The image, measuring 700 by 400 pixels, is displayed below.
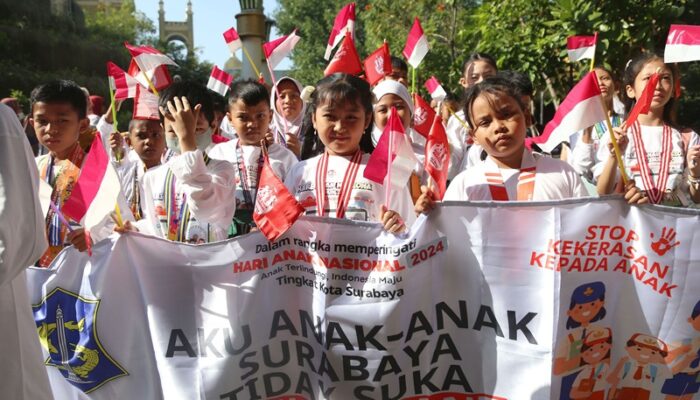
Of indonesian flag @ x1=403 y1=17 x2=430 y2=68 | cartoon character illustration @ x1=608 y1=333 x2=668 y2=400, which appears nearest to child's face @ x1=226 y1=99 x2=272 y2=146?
indonesian flag @ x1=403 y1=17 x2=430 y2=68

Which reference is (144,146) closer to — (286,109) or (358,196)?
(286,109)

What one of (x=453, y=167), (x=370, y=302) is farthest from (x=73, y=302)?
(x=453, y=167)

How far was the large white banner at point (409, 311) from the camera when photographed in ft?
10.2

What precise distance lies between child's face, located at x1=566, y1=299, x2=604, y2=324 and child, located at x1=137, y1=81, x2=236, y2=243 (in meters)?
1.76

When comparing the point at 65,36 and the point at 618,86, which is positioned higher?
the point at 65,36

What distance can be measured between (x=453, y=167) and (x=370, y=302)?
9.25 ft

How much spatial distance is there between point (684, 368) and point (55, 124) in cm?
341

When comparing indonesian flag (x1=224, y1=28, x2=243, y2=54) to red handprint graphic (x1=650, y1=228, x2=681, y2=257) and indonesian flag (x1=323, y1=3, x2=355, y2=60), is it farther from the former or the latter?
red handprint graphic (x1=650, y1=228, x2=681, y2=257)

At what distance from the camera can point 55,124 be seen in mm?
4016

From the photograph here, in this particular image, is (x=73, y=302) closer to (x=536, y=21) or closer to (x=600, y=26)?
(x=600, y=26)

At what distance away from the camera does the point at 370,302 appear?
3.21 metres

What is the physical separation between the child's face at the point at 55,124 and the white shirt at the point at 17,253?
66.6 inches

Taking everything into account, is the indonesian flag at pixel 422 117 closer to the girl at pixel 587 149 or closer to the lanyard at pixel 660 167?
the girl at pixel 587 149

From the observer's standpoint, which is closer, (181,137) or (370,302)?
(370,302)
